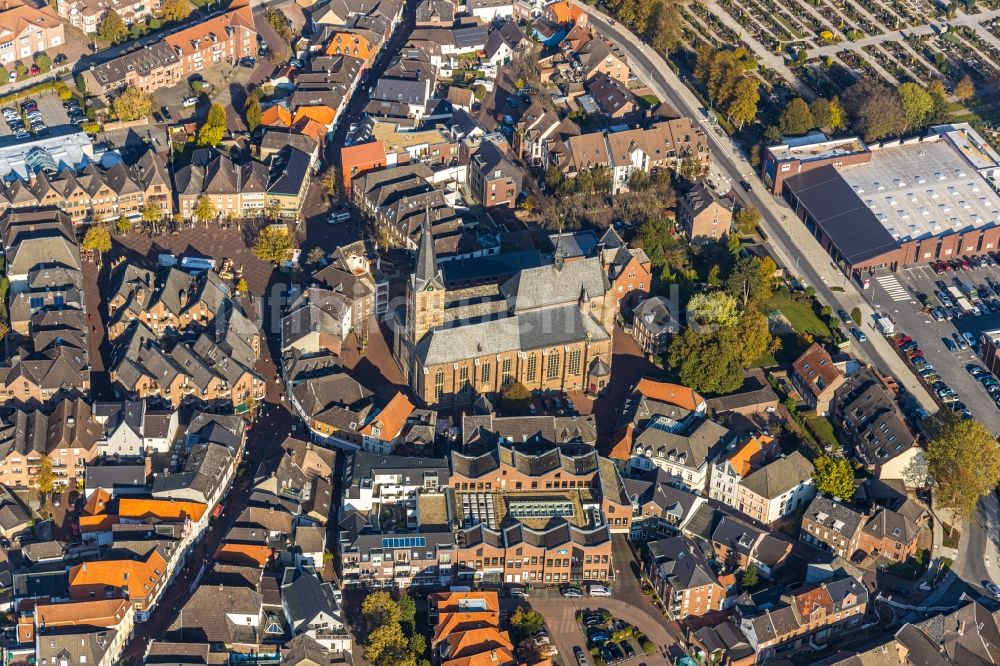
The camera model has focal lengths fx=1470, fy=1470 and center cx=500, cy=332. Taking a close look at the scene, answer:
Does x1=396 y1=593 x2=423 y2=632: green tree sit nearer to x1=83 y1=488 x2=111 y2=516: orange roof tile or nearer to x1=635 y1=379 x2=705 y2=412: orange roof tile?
x1=83 y1=488 x2=111 y2=516: orange roof tile

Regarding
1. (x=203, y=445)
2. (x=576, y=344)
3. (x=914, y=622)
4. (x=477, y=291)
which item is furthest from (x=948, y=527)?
(x=203, y=445)

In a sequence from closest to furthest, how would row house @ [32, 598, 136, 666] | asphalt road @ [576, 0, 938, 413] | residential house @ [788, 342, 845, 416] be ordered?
row house @ [32, 598, 136, 666]
residential house @ [788, 342, 845, 416]
asphalt road @ [576, 0, 938, 413]

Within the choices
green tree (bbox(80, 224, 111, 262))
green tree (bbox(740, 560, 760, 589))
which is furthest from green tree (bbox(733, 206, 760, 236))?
green tree (bbox(80, 224, 111, 262))

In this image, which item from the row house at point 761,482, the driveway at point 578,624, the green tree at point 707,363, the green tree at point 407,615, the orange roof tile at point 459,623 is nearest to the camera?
the orange roof tile at point 459,623

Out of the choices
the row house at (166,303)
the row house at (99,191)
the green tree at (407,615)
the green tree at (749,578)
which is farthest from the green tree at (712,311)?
the row house at (99,191)

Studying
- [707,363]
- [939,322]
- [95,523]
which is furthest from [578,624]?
[939,322]

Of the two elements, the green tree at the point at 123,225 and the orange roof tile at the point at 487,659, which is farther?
the green tree at the point at 123,225

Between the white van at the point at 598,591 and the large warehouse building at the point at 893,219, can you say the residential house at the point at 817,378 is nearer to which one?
the large warehouse building at the point at 893,219
